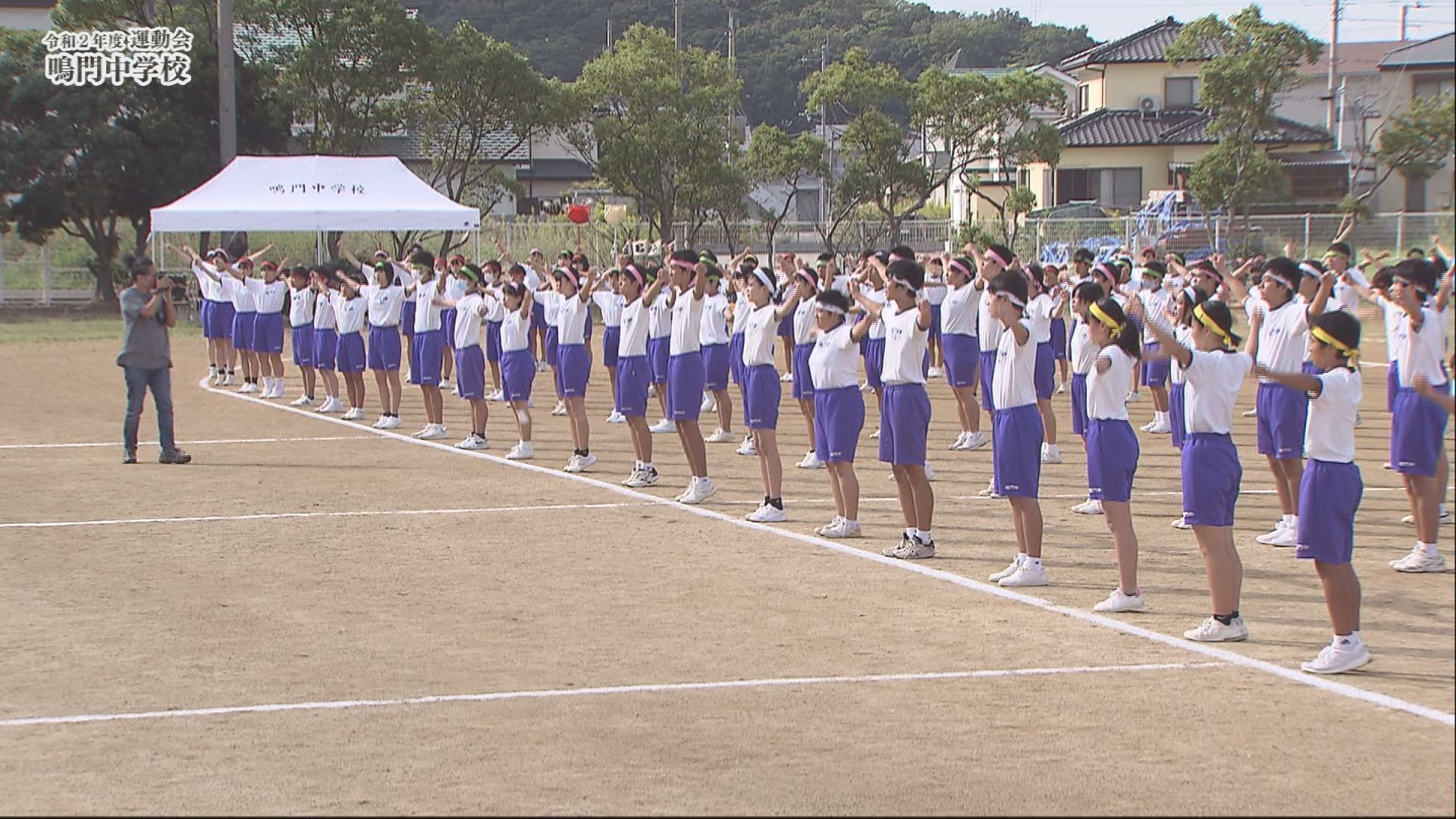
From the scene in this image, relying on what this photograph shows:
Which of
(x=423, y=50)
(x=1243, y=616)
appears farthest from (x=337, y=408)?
(x=423, y=50)

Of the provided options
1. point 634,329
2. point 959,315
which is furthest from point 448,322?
point 959,315

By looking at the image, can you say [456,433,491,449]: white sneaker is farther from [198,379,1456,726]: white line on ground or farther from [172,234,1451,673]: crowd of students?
[198,379,1456,726]: white line on ground

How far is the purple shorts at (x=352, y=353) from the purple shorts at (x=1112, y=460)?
1313 centimetres

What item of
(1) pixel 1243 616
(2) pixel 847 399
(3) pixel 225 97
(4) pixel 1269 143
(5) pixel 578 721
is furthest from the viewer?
(3) pixel 225 97

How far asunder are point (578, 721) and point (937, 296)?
14180 mm

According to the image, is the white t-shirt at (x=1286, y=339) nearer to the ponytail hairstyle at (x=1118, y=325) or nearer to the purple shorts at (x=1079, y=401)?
the purple shorts at (x=1079, y=401)

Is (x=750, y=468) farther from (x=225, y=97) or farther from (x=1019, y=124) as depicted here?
(x=1019, y=124)

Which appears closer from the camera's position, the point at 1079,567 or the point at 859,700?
the point at 859,700

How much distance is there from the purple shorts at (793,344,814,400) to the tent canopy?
588 inches

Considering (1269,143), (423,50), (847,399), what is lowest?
(847,399)

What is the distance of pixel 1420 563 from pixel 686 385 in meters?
6.24

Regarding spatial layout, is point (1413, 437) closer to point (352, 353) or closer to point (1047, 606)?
point (1047, 606)

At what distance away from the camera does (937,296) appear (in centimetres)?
2059

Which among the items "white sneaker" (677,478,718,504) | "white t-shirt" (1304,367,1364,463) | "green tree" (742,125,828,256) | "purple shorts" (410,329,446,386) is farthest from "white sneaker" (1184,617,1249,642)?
"green tree" (742,125,828,256)
